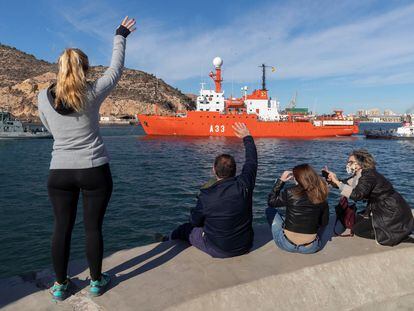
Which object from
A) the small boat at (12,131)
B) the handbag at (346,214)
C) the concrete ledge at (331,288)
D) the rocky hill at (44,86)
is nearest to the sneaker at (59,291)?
the concrete ledge at (331,288)

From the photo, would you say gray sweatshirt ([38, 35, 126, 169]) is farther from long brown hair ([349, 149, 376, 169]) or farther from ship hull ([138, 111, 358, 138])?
ship hull ([138, 111, 358, 138])

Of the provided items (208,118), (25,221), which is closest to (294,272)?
(25,221)

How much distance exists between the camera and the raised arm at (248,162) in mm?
Answer: 2820

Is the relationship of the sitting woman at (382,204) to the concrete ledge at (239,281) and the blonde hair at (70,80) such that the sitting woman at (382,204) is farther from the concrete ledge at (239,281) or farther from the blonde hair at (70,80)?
the blonde hair at (70,80)

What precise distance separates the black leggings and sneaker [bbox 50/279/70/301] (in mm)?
35

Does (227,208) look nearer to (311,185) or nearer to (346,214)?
(311,185)

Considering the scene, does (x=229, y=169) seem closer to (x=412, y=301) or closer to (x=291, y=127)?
(x=412, y=301)

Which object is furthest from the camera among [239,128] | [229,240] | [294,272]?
[239,128]

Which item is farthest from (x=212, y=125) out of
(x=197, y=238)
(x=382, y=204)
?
(x=197, y=238)

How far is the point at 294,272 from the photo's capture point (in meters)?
2.67

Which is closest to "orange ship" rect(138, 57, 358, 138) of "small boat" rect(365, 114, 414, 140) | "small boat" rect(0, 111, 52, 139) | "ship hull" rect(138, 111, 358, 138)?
"ship hull" rect(138, 111, 358, 138)

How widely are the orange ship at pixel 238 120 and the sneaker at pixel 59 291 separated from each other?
34440 mm

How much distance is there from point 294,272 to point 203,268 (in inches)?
29.6

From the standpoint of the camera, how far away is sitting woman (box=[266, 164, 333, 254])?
9.71 ft
